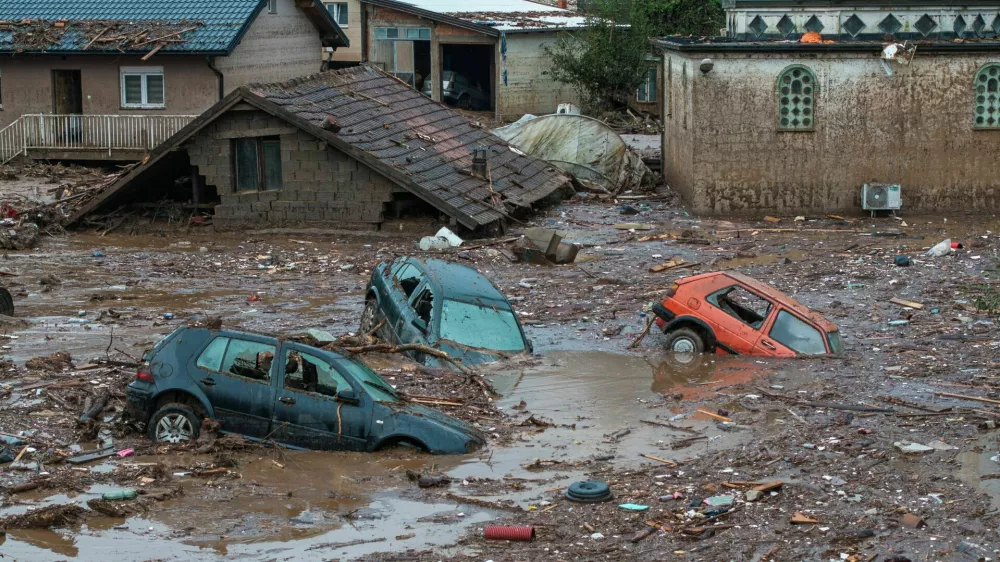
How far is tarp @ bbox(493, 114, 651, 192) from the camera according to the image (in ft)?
103

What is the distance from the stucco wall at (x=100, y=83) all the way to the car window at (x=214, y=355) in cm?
2235

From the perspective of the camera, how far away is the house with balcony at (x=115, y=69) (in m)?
32.6

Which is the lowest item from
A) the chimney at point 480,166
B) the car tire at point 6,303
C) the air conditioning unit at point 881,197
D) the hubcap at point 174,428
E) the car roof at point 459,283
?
the hubcap at point 174,428

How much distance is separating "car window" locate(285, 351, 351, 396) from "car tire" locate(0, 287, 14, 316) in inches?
316

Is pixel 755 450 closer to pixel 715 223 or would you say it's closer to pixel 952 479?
pixel 952 479

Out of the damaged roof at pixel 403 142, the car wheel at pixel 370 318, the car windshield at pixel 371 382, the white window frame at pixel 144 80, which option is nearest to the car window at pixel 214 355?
the car windshield at pixel 371 382

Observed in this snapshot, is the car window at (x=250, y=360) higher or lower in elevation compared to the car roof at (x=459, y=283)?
lower

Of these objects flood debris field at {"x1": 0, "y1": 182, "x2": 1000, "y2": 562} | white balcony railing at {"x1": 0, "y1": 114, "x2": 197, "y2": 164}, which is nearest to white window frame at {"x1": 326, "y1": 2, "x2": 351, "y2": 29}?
white balcony railing at {"x1": 0, "y1": 114, "x2": 197, "y2": 164}

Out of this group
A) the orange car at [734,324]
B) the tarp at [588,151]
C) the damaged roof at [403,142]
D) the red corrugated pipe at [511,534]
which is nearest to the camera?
the red corrugated pipe at [511,534]

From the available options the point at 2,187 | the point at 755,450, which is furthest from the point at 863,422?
the point at 2,187

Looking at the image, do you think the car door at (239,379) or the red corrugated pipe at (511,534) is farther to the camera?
the car door at (239,379)

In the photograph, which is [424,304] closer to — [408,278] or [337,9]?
[408,278]

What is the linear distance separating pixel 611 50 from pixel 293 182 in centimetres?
1792

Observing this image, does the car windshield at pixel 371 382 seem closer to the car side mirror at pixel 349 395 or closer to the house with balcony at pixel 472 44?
the car side mirror at pixel 349 395
